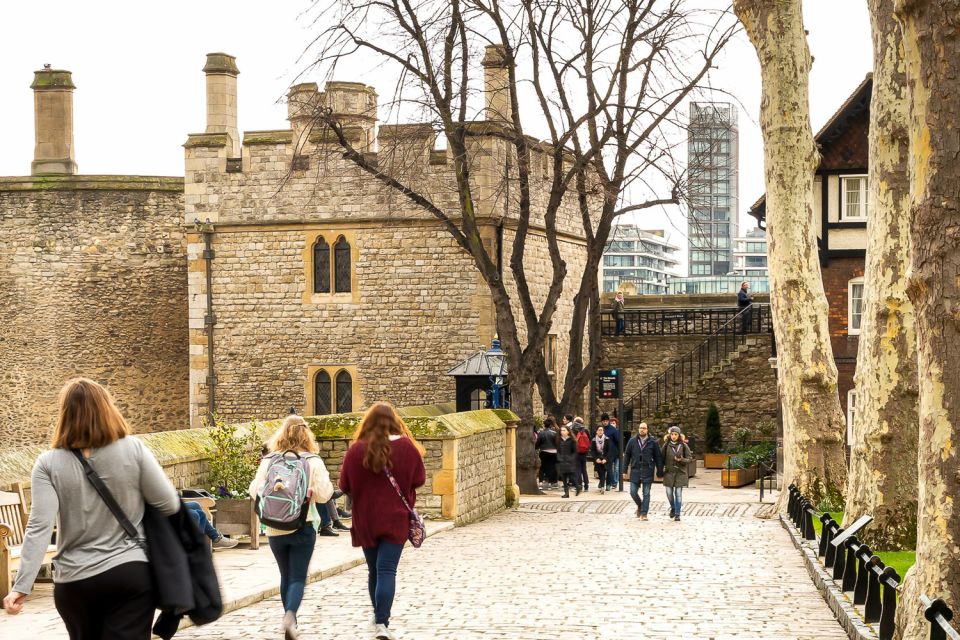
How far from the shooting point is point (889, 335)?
1359 centimetres

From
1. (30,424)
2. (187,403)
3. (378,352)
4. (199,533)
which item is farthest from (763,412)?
(199,533)

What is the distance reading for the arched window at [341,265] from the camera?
29891 mm

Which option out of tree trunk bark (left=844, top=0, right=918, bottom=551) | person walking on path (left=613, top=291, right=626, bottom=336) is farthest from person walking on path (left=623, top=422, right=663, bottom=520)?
person walking on path (left=613, top=291, right=626, bottom=336)

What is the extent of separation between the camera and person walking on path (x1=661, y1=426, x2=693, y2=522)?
20.0 meters

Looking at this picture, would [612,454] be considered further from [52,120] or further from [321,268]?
[52,120]

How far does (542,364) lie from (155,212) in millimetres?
10436

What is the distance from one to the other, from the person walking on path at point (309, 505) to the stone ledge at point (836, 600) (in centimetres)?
345

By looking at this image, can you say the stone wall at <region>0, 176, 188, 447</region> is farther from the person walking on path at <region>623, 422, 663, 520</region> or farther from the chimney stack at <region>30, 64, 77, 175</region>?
the person walking on path at <region>623, 422, 663, 520</region>

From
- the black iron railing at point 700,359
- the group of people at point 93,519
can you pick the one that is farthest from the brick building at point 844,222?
the group of people at point 93,519

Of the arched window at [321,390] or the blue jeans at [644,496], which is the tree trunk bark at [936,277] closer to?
the blue jeans at [644,496]

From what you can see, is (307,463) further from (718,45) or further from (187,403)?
(187,403)

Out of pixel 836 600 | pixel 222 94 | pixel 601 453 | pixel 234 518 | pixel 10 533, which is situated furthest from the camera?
pixel 222 94

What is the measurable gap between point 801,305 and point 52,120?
1916 cm

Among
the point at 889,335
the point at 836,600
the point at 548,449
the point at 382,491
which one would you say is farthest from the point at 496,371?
the point at 382,491
